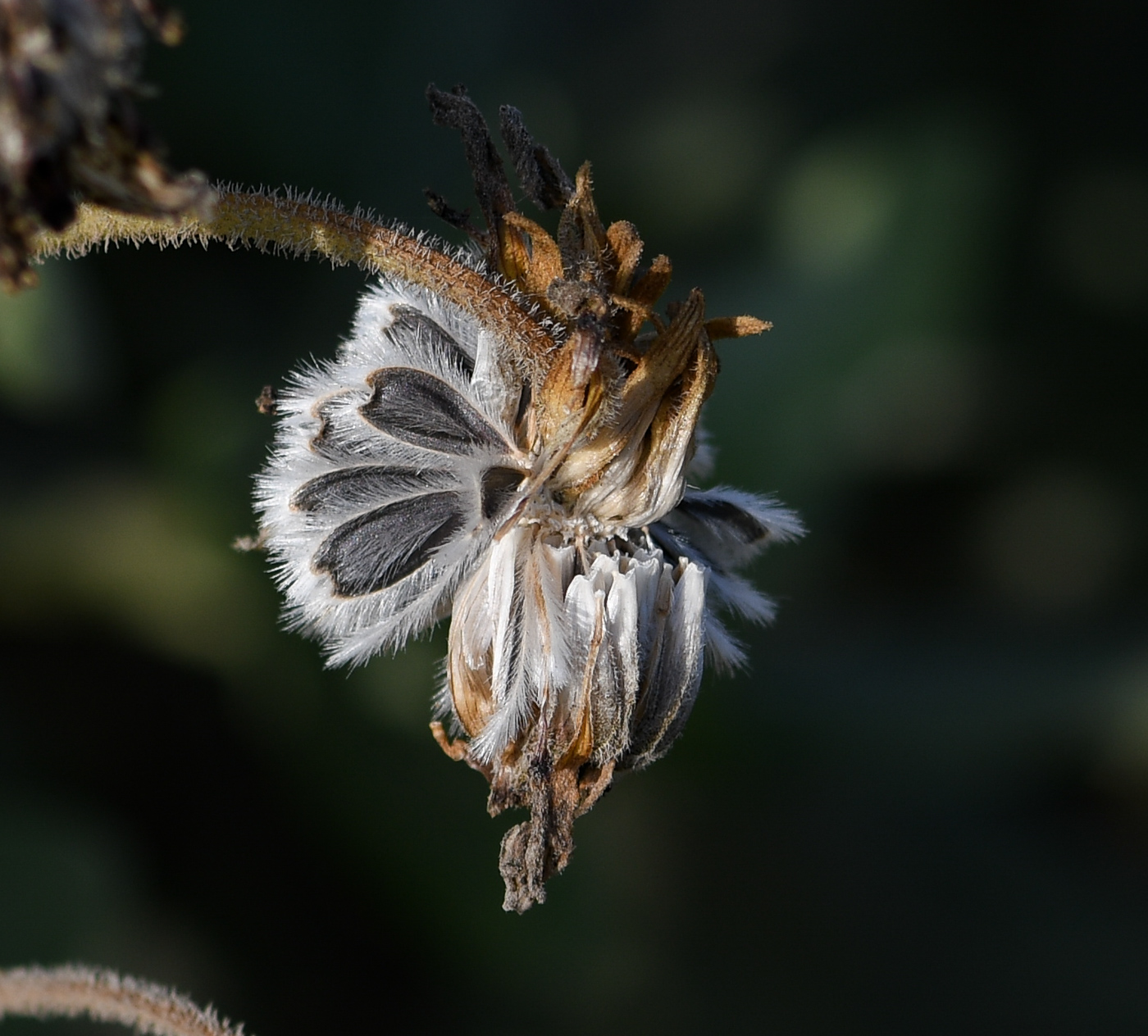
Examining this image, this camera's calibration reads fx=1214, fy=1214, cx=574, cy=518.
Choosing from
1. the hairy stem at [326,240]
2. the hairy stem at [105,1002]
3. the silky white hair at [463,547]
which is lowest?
the hairy stem at [105,1002]

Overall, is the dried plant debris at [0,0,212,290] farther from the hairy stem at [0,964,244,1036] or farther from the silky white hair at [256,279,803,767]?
the hairy stem at [0,964,244,1036]

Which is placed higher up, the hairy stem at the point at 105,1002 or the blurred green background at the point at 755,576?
the blurred green background at the point at 755,576

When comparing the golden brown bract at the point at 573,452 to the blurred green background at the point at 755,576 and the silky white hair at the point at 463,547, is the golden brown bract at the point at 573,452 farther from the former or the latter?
the blurred green background at the point at 755,576

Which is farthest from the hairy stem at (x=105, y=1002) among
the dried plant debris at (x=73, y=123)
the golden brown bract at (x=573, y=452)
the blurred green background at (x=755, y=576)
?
the blurred green background at (x=755, y=576)

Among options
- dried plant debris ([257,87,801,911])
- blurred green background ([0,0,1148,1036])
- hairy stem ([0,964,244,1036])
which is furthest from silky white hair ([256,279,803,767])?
blurred green background ([0,0,1148,1036])

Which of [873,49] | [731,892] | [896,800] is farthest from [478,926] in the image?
[873,49]

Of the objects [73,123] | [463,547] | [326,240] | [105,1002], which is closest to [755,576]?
[463,547]

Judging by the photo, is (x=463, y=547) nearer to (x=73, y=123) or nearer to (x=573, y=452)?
(x=573, y=452)
